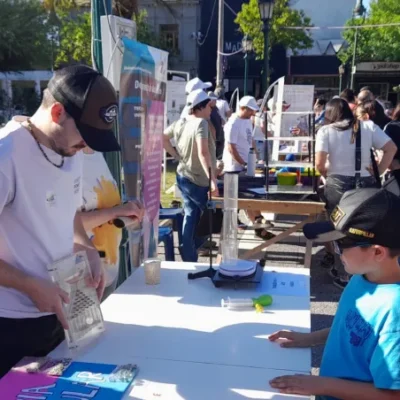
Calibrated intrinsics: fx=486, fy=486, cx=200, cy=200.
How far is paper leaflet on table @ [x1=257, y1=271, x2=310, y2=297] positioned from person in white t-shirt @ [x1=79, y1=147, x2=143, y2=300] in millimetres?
659

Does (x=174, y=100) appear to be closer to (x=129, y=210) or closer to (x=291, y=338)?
(x=129, y=210)

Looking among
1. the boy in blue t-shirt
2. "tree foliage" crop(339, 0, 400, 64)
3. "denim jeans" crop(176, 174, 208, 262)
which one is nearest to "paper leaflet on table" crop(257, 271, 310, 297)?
the boy in blue t-shirt

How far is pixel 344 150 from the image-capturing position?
4082 millimetres

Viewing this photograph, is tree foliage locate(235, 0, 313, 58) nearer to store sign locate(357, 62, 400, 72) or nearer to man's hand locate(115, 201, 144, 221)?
store sign locate(357, 62, 400, 72)

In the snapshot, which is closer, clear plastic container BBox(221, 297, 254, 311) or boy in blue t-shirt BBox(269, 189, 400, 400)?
boy in blue t-shirt BBox(269, 189, 400, 400)

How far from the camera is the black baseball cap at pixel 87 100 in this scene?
1444 mm

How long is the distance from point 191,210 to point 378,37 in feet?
70.5

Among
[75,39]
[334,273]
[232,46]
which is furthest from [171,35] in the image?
[334,273]

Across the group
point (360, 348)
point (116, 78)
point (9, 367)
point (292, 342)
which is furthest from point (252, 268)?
point (116, 78)

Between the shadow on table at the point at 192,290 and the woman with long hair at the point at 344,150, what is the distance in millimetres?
2097

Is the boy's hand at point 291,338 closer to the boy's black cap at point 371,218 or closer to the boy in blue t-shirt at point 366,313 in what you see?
the boy in blue t-shirt at point 366,313

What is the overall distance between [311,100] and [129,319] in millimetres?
5982

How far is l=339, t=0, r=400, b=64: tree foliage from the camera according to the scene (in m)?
22.1

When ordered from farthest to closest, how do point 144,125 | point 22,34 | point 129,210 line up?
1. point 22,34
2. point 144,125
3. point 129,210
